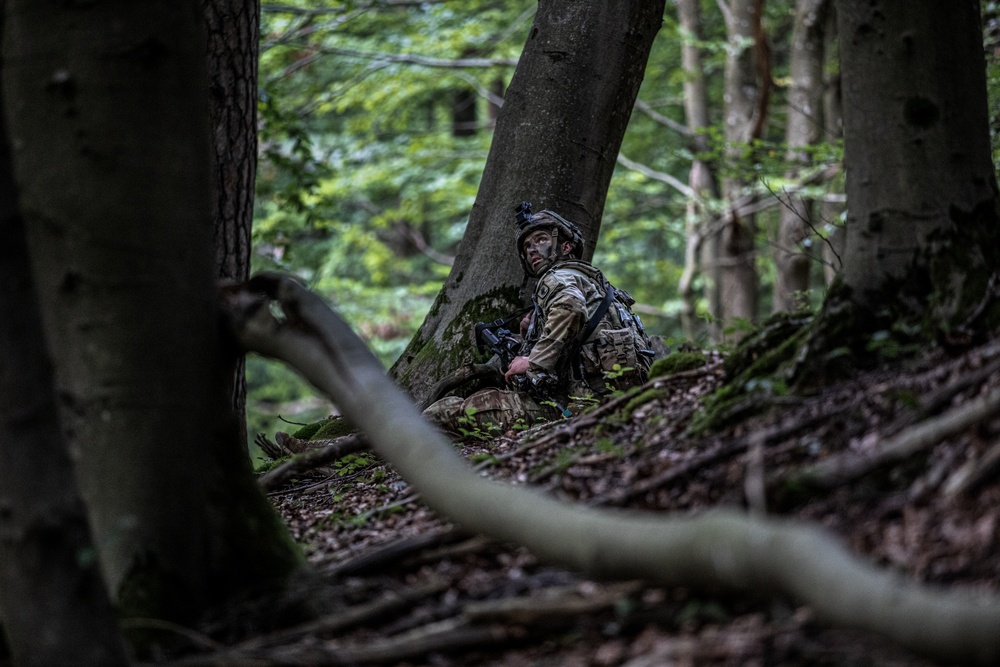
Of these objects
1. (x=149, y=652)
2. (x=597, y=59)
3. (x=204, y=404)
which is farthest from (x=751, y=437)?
(x=597, y=59)

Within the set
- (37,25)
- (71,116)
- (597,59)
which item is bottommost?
(71,116)

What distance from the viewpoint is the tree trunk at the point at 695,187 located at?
54.1ft

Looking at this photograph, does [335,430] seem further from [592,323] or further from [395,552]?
[395,552]

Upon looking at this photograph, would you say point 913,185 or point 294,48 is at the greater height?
point 294,48

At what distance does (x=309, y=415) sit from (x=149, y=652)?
67.7 ft

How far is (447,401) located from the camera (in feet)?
23.7

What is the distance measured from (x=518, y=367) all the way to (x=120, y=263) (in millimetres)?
3985

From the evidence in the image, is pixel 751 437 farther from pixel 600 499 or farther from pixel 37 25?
pixel 37 25

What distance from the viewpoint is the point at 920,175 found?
14.7ft

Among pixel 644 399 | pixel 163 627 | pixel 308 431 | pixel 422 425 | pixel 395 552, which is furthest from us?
pixel 308 431

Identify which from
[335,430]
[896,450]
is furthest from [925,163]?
[335,430]

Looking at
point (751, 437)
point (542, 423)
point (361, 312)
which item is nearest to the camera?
point (751, 437)

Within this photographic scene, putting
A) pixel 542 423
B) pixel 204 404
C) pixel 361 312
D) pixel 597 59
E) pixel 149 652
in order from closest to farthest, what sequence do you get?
1. pixel 149 652
2. pixel 204 404
3. pixel 542 423
4. pixel 597 59
5. pixel 361 312

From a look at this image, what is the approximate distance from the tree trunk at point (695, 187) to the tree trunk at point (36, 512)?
1396cm
